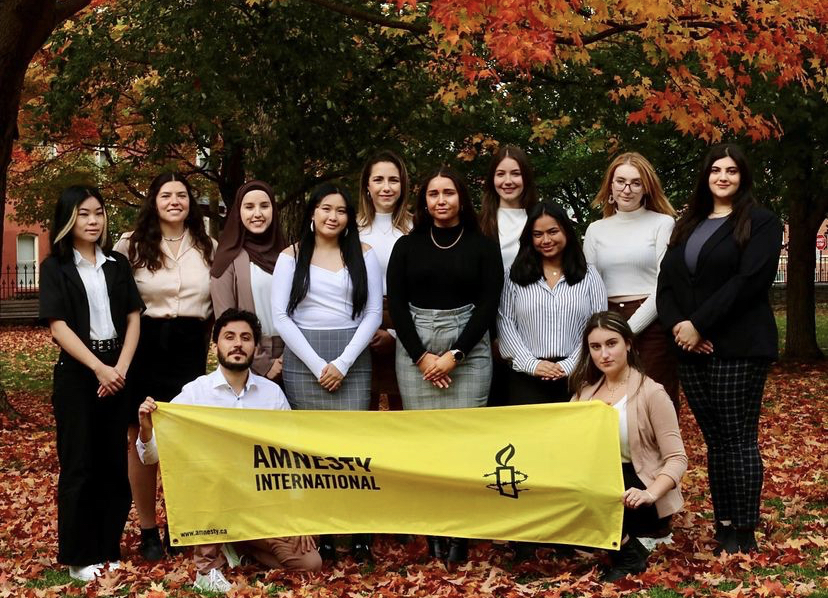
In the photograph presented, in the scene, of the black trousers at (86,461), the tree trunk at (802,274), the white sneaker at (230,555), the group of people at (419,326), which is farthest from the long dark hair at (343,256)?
the tree trunk at (802,274)

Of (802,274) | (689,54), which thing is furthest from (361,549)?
(802,274)

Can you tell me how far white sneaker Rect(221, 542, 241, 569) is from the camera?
581 cm

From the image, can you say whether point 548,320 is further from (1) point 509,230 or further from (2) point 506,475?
(2) point 506,475

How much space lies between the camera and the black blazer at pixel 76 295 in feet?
18.5

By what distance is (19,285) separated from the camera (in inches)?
1606

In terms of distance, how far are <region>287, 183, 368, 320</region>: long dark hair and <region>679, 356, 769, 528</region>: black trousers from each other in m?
1.88

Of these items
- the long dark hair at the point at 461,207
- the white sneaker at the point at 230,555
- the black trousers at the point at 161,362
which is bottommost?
the white sneaker at the point at 230,555

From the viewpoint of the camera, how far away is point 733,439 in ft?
18.9

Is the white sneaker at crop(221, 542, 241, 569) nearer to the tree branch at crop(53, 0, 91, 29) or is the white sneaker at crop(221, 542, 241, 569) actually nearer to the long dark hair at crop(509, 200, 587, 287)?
the long dark hair at crop(509, 200, 587, 287)

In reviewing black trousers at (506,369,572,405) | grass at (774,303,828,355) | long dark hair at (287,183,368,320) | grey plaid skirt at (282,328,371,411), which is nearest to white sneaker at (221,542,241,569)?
grey plaid skirt at (282,328,371,411)

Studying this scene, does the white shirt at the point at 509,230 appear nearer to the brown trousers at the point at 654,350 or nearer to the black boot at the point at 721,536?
the brown trousers at the point at 654,350

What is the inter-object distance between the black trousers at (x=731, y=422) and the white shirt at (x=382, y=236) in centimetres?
185

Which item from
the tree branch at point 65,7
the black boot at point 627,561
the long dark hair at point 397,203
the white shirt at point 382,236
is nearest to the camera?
the black boot at point 627,561

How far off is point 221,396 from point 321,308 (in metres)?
0.74
